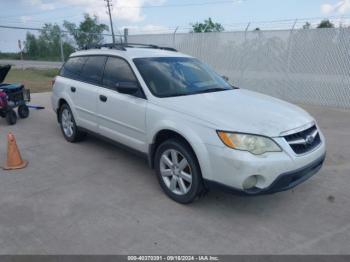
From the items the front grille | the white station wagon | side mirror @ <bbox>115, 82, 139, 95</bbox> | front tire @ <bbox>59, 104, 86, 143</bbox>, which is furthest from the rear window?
the front grille

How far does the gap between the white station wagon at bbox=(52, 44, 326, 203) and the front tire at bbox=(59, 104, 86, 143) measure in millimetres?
424

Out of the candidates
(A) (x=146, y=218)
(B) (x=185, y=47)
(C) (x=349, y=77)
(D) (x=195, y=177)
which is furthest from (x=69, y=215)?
(B) (x=185, y=47)

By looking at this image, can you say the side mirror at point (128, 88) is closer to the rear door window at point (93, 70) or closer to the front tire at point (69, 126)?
the rear door window at point (93, 70)

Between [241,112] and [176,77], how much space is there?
1201 mm

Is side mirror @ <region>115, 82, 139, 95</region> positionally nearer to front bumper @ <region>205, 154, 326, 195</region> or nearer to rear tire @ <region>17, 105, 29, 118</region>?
front bumper @ <region>205, 154, 326, 195</region>

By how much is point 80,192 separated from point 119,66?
1836mm

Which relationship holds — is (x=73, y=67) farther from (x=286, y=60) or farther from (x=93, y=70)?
(x=286, y=60)

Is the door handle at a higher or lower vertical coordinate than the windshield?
lower

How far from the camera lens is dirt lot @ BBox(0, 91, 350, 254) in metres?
2.87

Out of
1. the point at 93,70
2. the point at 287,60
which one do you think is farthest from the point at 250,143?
the point at 287,60

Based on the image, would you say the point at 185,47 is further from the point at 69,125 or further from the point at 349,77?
the point at 69,125

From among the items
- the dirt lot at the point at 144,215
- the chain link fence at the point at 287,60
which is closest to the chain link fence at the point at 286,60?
the chain link fence at the point at 287,60

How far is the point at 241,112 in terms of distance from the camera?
3.39 metres

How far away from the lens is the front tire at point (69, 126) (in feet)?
18.5
